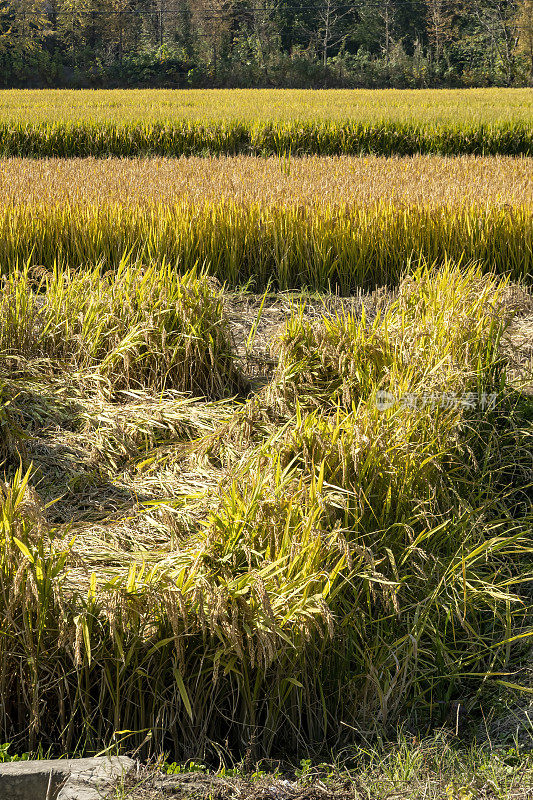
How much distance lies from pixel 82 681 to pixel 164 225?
10.7ft

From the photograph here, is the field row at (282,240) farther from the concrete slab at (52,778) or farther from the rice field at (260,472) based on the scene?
→ the concrete slab at (52,778)

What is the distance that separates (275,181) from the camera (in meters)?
5.93

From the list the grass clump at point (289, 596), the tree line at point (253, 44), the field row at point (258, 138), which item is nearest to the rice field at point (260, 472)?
the grass clump at point (289, 596)

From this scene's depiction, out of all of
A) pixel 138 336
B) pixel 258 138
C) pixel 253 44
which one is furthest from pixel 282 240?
pixel 253 44

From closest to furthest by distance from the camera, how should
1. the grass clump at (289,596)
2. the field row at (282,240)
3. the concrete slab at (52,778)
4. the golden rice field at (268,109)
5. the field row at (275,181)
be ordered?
1. the concrete slab at (52,778)
2. the grass clump at (289,596)
3. the field row at (282,240)
4. the field row at (275,181)
5. the golden rice field at (268,109)

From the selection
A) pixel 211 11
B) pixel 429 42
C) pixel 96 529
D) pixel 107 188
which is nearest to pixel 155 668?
pixel 96 529

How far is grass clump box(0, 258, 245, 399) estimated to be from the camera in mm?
3266

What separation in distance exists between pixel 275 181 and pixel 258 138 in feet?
14.3

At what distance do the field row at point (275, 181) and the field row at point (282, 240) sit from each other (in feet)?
0.89

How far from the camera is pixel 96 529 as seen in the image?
236 cm

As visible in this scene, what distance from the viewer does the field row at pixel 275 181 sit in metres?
5.12

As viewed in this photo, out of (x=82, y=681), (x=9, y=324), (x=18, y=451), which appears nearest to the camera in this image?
(x=82, y=681)

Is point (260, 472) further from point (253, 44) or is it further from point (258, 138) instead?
point (253, 44)

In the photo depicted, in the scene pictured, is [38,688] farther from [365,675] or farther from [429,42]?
[429,42]
